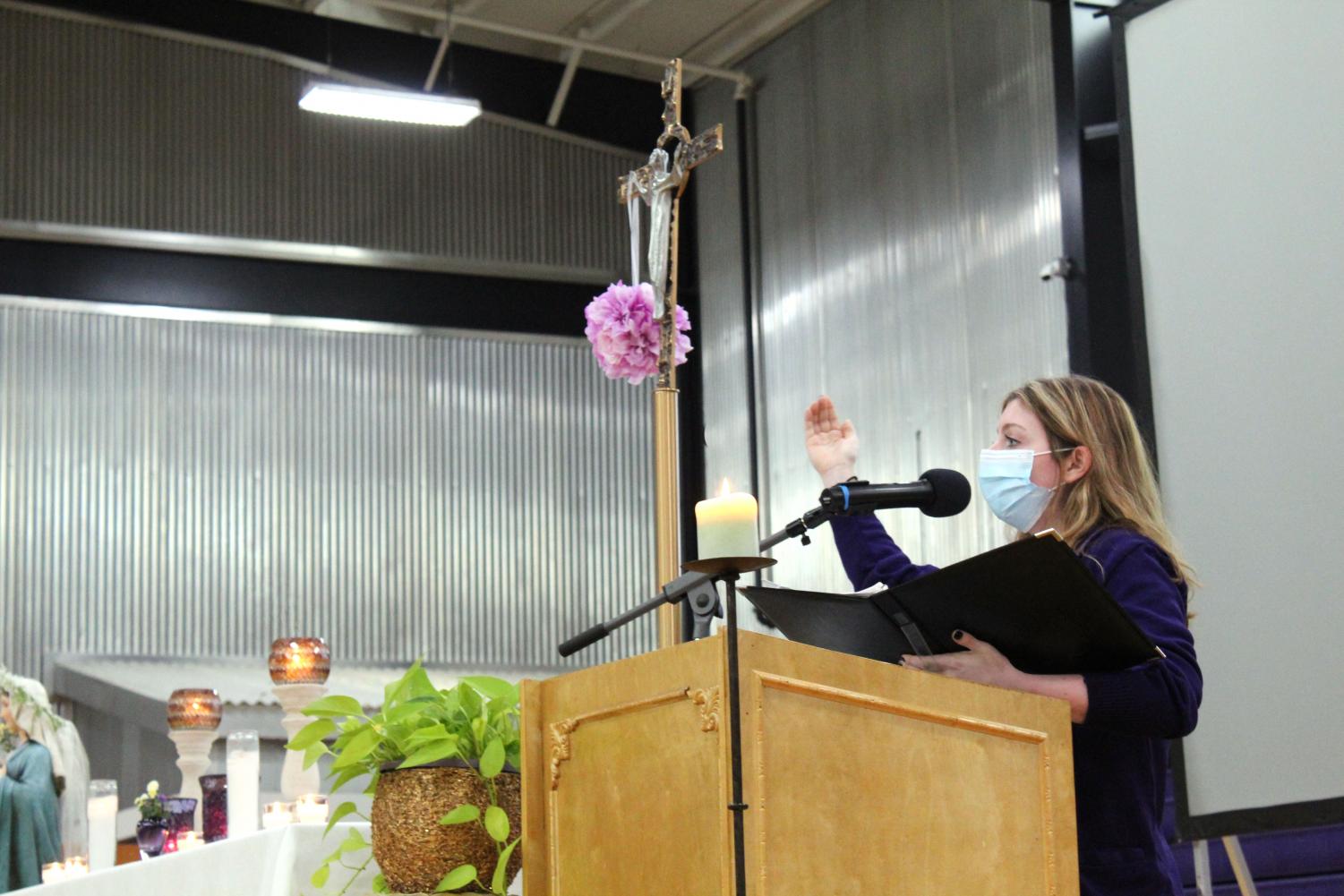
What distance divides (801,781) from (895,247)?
777 cm

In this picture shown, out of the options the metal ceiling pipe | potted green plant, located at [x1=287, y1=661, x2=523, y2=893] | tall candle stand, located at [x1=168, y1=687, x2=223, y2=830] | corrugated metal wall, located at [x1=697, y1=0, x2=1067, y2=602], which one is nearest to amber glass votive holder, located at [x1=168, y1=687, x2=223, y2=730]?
tall candle stand, located at [x1=168, y1=687, x2=223, y2=830]

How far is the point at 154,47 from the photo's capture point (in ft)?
33.6

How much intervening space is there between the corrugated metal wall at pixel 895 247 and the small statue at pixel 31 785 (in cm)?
406

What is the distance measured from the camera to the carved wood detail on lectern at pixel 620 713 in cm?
154

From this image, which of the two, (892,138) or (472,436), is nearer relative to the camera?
(892,138)

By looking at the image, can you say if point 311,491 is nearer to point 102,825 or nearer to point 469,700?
point 102,825

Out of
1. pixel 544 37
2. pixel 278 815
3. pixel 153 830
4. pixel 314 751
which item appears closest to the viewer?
pixel 314 751

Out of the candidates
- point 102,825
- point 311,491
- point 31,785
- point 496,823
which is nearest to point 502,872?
point 496,823

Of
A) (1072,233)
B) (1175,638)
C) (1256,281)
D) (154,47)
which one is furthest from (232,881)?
(154,47)

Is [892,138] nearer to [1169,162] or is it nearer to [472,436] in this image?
[472,436]

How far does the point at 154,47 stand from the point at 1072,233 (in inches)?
231

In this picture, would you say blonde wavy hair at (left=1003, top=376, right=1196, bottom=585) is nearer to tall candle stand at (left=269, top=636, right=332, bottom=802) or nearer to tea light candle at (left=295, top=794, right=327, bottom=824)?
tea light candle at (left=295, top=794, right=327, bottom=824)

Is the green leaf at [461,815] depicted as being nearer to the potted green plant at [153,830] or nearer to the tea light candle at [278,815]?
the tea light candle at [278,815]

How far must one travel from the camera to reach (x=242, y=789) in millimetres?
3898
